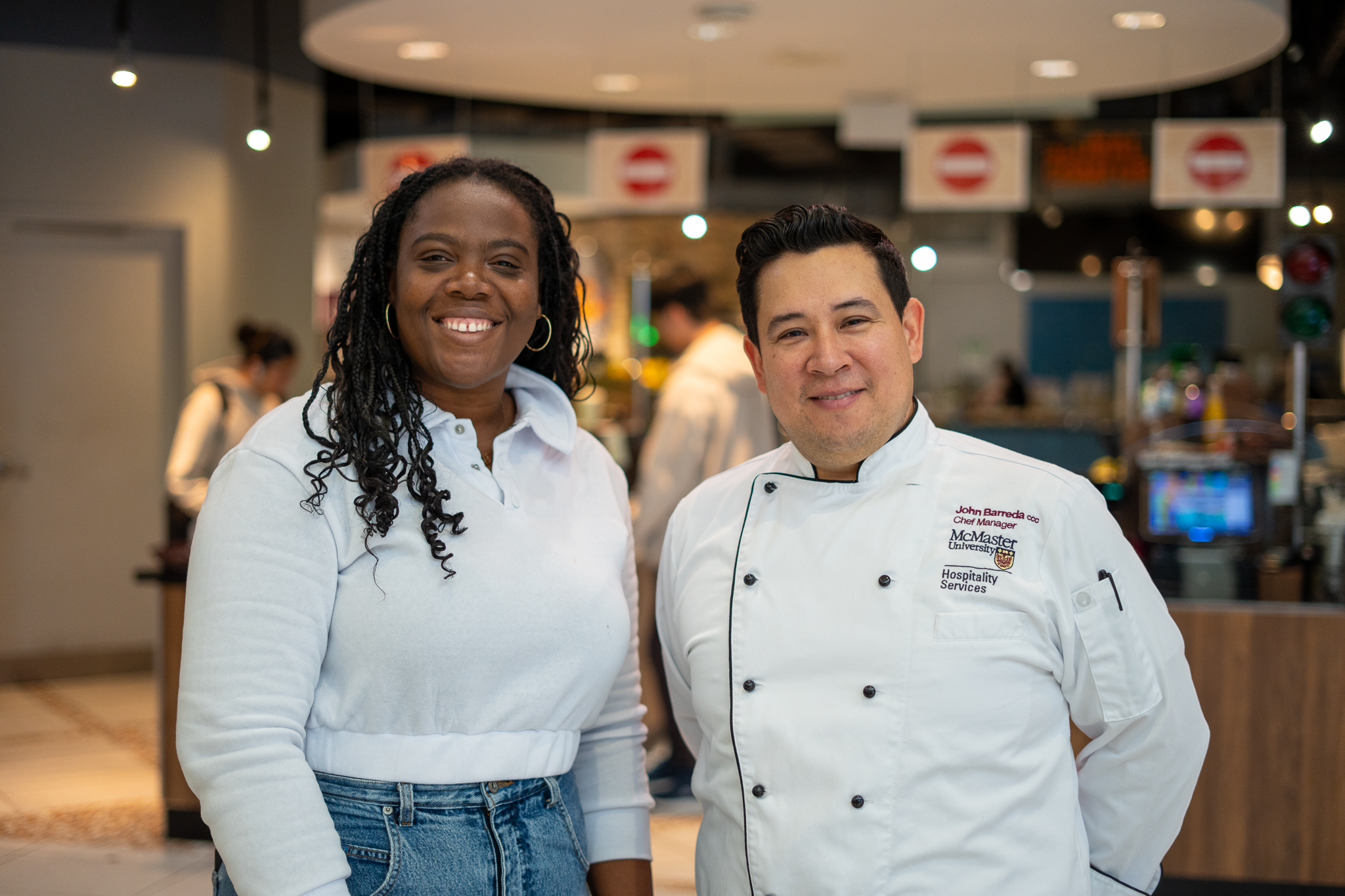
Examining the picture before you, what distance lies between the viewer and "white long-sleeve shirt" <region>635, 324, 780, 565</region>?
4.59 meters

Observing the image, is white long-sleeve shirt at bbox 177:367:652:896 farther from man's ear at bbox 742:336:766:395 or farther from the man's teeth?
man's ear at bbox 742:336:766:395

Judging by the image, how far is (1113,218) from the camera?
1120 centimetres

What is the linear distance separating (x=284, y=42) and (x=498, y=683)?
21.2ft

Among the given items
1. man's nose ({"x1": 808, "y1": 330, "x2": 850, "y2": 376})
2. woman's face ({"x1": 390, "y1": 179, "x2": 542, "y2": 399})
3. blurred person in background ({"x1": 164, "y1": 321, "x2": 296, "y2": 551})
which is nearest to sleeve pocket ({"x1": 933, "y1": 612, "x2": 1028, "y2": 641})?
man's nose ({"x1": 808, "y1": 330, "x2": 850, "y2": 376})

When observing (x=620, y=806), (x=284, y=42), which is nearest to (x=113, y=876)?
(x=620, y=806)

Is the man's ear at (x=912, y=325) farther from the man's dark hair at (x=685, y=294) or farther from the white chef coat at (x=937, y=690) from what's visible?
the man's dark hair at (x=685, y=294)

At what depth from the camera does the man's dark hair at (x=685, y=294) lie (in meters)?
4.87

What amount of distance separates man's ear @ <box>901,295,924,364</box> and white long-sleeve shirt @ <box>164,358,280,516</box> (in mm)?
4212

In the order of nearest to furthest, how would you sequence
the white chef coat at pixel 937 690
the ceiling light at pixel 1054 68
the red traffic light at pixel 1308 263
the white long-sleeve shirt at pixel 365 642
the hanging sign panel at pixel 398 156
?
the white long-sleeve shirt at pixel 365 642, the white chef coat at pixel 937 690, the red traffic light at pixel 1308 263, the ceiling light at pixel 1054 68, the hanging sign panel at pixel 398 156

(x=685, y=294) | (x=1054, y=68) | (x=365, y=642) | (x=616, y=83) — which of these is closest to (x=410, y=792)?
(x=365, y=642)

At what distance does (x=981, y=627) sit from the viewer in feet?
5.03

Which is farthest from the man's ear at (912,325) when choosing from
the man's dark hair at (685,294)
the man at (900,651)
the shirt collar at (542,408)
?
the man's dark hair at (685,294)

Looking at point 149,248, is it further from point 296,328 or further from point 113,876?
point 113,876

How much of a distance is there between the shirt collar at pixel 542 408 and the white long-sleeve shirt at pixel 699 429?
110 inches
